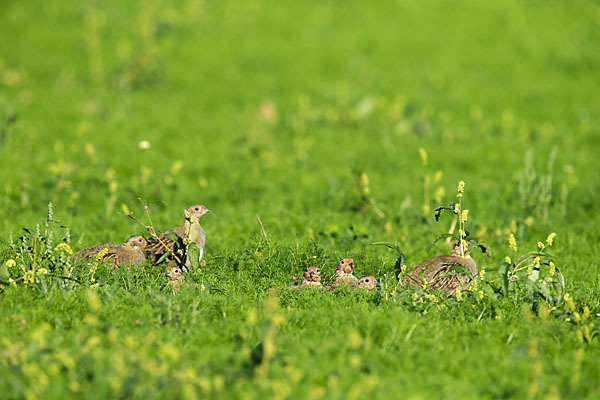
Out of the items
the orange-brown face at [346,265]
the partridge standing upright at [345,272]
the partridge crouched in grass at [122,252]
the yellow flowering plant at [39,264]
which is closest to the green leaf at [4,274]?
the yellow flowering plant at [39,264]

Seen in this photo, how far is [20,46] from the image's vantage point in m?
16.0

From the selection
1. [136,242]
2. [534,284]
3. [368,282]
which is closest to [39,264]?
[136,242]

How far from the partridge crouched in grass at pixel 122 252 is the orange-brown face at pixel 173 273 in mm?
435

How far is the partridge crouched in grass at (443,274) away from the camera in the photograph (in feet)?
21.0

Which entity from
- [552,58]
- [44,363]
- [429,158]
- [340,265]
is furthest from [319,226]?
[552,58]

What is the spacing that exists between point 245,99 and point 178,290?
8.03m

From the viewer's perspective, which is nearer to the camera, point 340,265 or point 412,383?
point 412,383

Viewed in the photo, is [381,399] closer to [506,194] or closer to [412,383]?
[412,383]

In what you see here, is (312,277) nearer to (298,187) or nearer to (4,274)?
(4,274)

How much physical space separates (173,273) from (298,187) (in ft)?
12.5

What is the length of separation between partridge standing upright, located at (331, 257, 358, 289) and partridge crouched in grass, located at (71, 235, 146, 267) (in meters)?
1.87

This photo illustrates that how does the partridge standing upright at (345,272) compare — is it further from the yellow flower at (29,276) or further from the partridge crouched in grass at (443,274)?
the yellow flower at (29,276)

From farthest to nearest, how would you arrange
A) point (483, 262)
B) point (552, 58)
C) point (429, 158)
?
point (552, 58) < point (429, 158) < point (483, 262)

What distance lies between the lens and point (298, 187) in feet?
32.6
